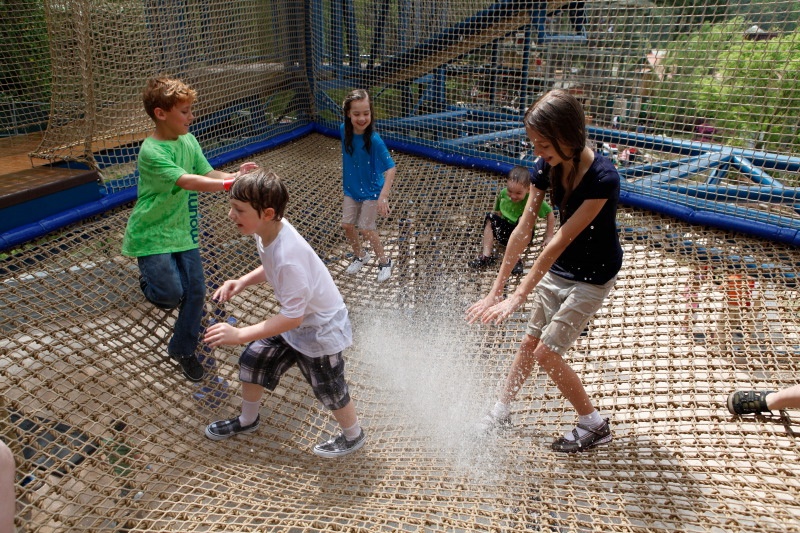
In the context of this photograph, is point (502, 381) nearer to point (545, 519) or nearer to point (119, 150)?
point (545, 519)

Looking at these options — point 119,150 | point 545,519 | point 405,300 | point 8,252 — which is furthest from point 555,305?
point 119,150

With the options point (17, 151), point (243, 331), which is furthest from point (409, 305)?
point (17, 151)

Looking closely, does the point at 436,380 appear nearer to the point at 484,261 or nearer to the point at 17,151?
the point at 484,261

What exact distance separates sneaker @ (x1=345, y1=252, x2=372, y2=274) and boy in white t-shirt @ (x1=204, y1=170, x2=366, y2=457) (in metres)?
1.63

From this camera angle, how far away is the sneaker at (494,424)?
8.17 feet

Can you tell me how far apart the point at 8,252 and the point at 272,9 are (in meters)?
3.36

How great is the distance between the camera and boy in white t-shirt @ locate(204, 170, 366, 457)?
6.05 ft

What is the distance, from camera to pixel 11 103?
4.15 meters

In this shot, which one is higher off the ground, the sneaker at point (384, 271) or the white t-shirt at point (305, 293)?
the white t-shirt at point (305, 293)

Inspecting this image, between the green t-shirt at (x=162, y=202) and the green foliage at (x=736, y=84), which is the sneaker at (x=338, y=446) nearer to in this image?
the green t-shirt at (x=162, y=202)

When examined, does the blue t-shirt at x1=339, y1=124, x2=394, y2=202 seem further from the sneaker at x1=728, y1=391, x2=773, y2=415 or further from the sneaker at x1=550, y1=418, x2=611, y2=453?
the sneaker at x1=728, y1=391, x2=773, y2=415

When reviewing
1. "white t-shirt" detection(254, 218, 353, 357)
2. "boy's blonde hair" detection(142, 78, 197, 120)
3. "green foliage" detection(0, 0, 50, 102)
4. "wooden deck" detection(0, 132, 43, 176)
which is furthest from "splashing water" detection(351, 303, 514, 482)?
"green foliage" detection(0, 0, 50, 102)

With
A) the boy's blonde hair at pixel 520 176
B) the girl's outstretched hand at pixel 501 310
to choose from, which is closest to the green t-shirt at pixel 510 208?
the boy's blonde hair at pixel 520 176

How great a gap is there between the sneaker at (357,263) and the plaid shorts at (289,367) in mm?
1765
